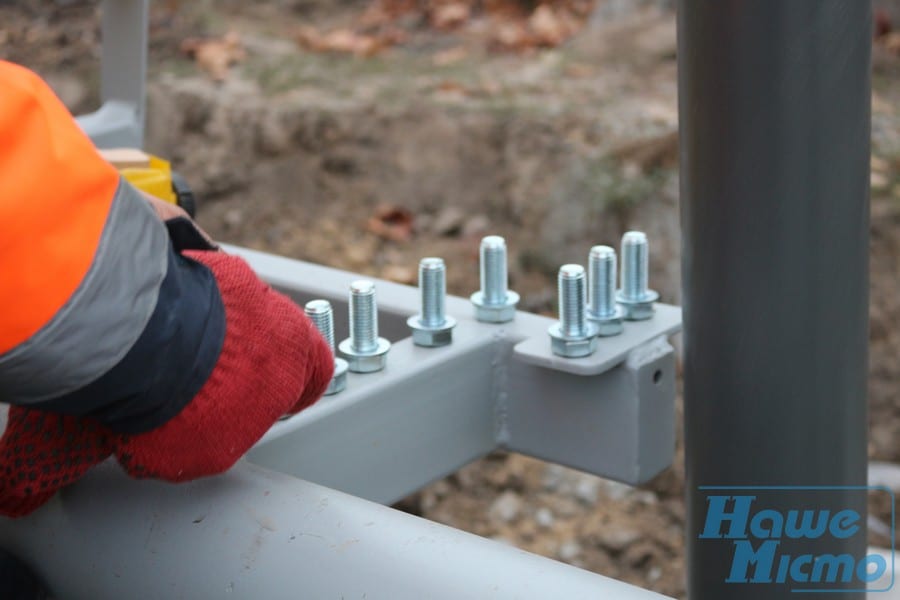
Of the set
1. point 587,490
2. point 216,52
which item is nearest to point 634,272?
point 587,490

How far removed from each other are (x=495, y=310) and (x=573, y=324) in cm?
10

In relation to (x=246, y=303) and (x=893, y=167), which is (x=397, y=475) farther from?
(x=893, y=167)

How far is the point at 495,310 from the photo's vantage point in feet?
3.48

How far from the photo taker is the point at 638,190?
8.87 ft

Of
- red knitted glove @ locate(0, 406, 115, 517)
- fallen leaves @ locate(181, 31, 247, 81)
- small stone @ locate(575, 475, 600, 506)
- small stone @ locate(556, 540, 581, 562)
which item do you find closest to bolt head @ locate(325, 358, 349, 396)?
red knitted glove @ locate(0, 406, 115, 517)

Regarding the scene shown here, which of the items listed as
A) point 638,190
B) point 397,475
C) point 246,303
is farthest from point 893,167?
point 246,303

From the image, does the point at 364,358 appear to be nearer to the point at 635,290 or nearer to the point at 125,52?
the point at 635,290

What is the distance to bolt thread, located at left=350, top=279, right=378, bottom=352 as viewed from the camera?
3.17ft

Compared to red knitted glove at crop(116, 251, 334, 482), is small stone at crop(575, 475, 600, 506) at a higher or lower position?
lower

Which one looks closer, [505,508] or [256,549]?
[256,549]

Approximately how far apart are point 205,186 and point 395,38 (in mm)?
934

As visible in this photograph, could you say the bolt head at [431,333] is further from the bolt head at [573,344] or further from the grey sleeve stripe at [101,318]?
the grey sleeve stripe at [101,318]

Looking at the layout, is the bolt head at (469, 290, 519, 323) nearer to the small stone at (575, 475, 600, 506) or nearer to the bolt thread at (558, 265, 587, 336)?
the bolt thread at (558, 265, 587, 336)

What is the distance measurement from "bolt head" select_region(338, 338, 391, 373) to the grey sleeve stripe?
309 mm
